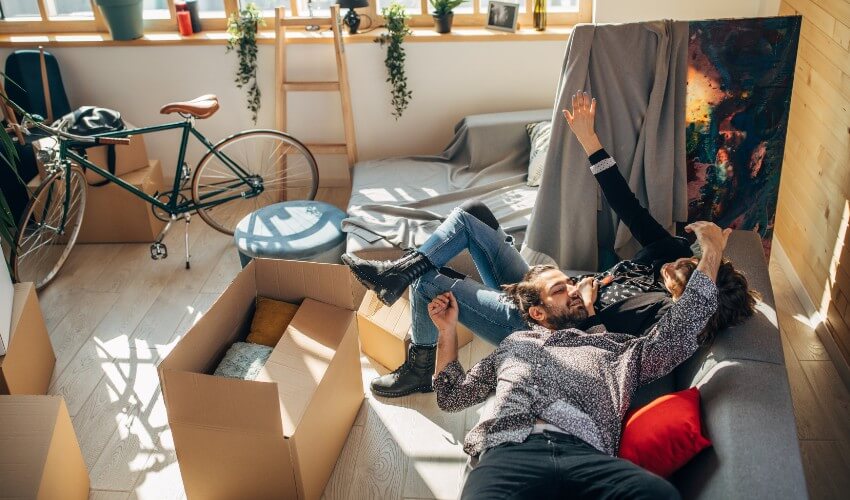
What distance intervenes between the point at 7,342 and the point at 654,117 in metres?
2.32

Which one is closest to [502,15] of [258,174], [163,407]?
[258,174]

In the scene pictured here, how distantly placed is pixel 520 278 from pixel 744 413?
3.25ft

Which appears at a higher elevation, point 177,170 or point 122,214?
point 177,170

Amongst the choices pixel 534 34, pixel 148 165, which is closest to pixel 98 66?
pixel 148 165

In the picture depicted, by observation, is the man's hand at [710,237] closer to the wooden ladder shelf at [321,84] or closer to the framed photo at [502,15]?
the framed photo at [502,15]

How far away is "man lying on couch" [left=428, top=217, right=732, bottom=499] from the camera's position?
70.4 inches

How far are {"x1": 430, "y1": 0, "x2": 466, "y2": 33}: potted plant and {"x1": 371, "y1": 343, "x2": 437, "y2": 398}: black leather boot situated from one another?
1.98 meters

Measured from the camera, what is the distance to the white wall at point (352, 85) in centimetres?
415

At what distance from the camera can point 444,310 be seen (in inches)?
92.4

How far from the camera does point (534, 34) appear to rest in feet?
13.3

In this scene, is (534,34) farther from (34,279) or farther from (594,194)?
(34,279)

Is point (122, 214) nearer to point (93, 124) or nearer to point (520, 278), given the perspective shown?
point (93, 124)

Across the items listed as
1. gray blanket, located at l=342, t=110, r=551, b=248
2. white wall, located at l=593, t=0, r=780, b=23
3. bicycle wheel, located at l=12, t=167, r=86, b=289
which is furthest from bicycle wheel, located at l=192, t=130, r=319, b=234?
white wall, located at l=593, t=0, r=780, b=23

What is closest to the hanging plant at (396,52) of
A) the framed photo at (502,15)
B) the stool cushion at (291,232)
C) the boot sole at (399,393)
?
the framed photo at (502,15)
